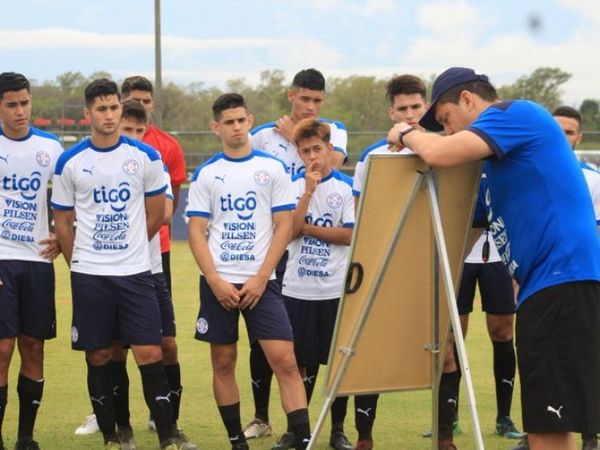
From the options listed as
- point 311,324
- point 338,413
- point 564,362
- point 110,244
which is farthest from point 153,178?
point 564,362

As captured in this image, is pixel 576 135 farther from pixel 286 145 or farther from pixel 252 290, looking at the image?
pixel 252 290

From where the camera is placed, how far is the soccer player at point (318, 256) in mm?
7191

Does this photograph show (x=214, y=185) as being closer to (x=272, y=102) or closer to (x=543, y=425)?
(x=543, y=425)

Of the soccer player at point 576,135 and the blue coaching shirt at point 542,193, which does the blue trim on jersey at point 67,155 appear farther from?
the soccer player at point 576,135

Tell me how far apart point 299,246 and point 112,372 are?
54.8 inches

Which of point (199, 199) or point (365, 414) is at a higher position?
A: point (199, 199)

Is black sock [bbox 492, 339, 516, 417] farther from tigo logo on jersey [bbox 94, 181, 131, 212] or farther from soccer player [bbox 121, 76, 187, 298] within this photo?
tigo logo on jersey [bbox 94, 181, 131, 212]

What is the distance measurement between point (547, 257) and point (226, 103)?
2.67 m

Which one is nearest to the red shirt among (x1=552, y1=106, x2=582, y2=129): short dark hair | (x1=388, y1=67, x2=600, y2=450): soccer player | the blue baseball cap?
(x1=552, y1=106, x2=582, y2=129): short dark hair

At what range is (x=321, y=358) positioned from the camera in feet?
24.0

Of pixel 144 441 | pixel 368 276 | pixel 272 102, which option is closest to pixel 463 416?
pixel 144 441

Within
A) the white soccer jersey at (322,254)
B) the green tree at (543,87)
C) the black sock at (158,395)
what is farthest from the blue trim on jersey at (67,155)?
the green tree at (543,87)

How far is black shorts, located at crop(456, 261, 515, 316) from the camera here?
7520mm

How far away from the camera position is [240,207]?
6.71 m
